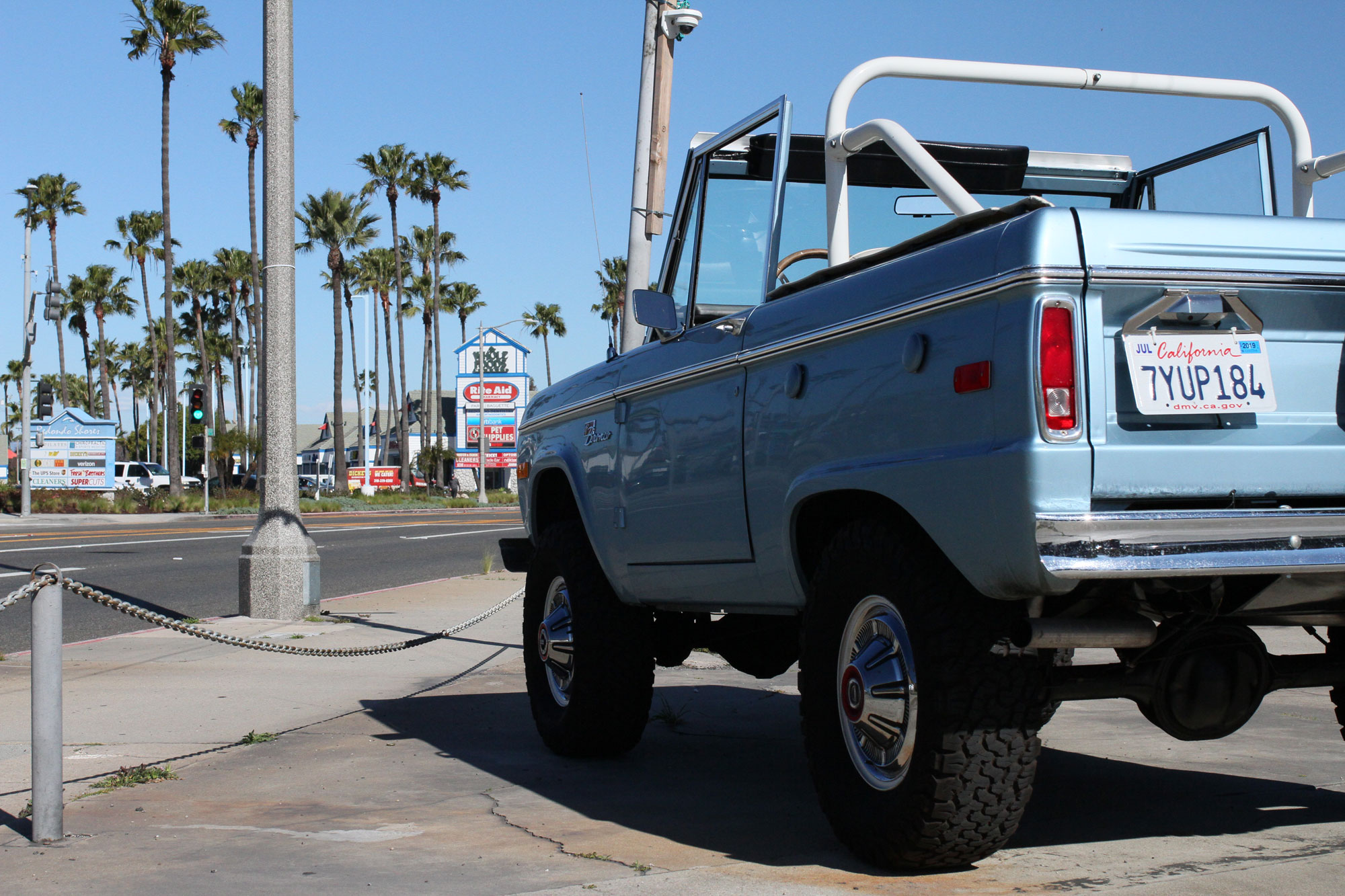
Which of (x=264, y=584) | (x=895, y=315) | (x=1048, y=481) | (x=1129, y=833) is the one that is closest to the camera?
(x=1048, y=481)

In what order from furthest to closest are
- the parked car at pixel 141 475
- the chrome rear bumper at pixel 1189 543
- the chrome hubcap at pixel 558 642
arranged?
the parked car at pixel 141 475 < the chrome hubcap at pixel 558 642 < the chrome rear bumper at pixel 1189 543

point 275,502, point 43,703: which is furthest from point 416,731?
point 275,502

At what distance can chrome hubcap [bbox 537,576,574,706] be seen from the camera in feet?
19.3

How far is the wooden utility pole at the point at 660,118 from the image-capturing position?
33.1 ft

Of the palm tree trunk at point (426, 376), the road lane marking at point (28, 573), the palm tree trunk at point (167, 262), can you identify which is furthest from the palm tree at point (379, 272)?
the road lane marking at point (28, 573)

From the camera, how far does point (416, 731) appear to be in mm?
6684

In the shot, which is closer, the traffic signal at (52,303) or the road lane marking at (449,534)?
the road lane marking at (449,534)

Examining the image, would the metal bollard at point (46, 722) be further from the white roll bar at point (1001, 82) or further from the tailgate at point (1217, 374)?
the tailgate at point (1217, 374)

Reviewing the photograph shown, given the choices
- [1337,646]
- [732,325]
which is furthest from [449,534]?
[1337,646]

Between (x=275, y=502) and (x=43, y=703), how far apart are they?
728 cm

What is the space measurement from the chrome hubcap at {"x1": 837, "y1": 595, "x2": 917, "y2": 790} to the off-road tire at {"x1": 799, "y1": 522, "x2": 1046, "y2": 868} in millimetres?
55

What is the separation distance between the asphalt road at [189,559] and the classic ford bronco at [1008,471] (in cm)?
807

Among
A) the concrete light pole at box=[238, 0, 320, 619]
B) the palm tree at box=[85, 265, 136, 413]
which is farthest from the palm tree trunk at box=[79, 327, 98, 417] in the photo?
the concrete light pole at box=[238, 0, 320, 619]

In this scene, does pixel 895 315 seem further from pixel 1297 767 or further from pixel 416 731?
pixel 416 731
